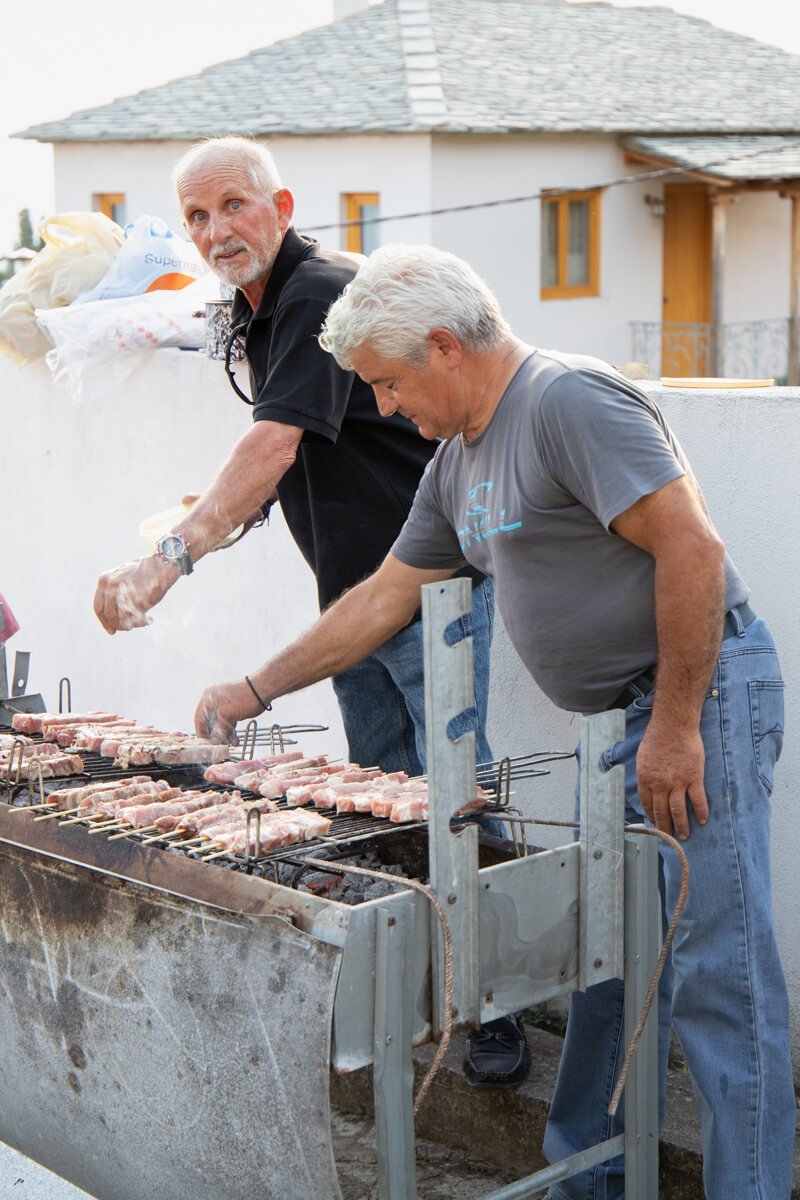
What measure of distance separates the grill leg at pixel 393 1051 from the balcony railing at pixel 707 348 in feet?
66.1

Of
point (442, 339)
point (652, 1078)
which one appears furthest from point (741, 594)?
point (652, 1078)

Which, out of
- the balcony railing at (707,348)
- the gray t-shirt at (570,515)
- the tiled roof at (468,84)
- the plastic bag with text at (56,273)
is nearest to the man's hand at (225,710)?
the gray t-shirt at (570,515)

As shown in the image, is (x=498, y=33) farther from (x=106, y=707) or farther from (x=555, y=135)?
(x=106, y=707)

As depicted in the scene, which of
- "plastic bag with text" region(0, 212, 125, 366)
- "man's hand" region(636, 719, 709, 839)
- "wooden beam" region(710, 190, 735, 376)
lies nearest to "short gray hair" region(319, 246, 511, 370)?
"man's hand" region(636, 719, 709, 839)

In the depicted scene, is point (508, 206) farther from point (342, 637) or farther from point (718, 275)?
point (342, 637)

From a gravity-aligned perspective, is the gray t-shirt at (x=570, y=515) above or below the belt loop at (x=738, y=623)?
above

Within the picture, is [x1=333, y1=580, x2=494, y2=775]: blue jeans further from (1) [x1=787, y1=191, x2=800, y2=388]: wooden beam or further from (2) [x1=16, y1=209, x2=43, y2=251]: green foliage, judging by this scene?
(2) [x1=16, y1=209, x2=43, y2=251]: green foliage

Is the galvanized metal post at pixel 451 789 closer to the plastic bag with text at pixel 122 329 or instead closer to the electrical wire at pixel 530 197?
the plastic bag with text at pixel 122 329

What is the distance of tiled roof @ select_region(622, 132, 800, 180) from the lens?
20562 millimetres

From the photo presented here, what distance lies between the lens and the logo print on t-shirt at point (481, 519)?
3000 mm

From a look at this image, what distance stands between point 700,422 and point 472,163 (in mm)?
Answer: 17098

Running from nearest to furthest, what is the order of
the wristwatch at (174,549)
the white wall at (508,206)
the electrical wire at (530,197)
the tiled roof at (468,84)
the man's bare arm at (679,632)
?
the man's bare arm at (679,632) < the wristwatch at (174,549) < the electrical wire at (530,197) < the white wall at (508,206) < the tiled roof at (468,84)

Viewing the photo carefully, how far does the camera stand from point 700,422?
3.86m

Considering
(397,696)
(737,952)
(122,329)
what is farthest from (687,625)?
(122,329)
